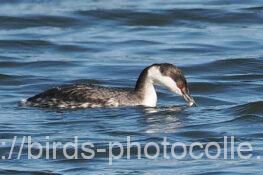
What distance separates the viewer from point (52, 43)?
24.1 metres

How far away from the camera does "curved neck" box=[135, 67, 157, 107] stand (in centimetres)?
1834

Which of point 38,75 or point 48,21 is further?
point 48,21

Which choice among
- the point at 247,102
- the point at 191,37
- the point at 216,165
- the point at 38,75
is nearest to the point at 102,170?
the point at 216,165

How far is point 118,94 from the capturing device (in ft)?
60.1

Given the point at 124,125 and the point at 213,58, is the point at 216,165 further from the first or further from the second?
the point at 213,58

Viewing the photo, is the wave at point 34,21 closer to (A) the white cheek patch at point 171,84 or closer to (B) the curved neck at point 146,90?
(B) the curved neck at point 146,90

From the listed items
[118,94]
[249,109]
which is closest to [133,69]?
[118,94]

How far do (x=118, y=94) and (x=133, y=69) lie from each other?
136 inches

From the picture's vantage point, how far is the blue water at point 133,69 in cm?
1512

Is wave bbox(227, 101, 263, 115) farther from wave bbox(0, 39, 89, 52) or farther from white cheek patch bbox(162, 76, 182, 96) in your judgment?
wave bbox(0, 39, 89, 52)

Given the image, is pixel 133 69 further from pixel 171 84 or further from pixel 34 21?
pixel 34 21

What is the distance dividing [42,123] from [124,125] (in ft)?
3.37

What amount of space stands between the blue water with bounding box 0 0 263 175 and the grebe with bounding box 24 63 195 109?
17cm

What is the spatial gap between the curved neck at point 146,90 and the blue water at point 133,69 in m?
0.14
